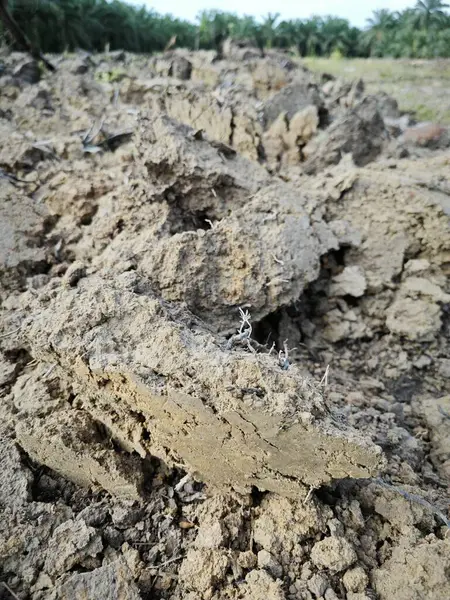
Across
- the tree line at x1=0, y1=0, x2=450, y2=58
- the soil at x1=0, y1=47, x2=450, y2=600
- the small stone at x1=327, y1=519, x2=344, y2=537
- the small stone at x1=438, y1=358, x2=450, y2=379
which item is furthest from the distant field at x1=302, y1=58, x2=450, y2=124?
the small stone at x1=327, y1=519, x2=344, y2=537

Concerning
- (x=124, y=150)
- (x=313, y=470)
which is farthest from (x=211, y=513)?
(x=124, y=150)

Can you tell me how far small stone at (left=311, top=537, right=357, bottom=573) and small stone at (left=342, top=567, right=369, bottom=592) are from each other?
0.03 metres

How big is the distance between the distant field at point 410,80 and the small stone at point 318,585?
26.4ft

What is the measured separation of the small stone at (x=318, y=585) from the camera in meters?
1.56

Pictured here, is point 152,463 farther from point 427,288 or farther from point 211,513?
point 427,288

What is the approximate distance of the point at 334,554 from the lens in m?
1.61

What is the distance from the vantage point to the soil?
63.8 inches

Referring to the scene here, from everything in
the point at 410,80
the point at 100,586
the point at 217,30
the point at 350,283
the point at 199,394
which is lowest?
the point at 100,586

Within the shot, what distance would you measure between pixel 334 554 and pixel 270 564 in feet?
0.84

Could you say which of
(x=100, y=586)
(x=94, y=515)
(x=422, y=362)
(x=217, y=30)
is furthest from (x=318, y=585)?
Answer: (x=217, y=30)

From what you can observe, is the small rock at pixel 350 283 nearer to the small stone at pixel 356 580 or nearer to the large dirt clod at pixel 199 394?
the large dirt clod at pixel 199 394

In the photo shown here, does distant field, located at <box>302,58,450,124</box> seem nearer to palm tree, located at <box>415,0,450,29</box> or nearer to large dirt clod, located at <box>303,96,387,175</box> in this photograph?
large dirt clod, located at <box>303,96,387,175</box>

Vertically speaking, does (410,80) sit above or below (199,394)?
above

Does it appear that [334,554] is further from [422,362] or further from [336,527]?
[422,362]
